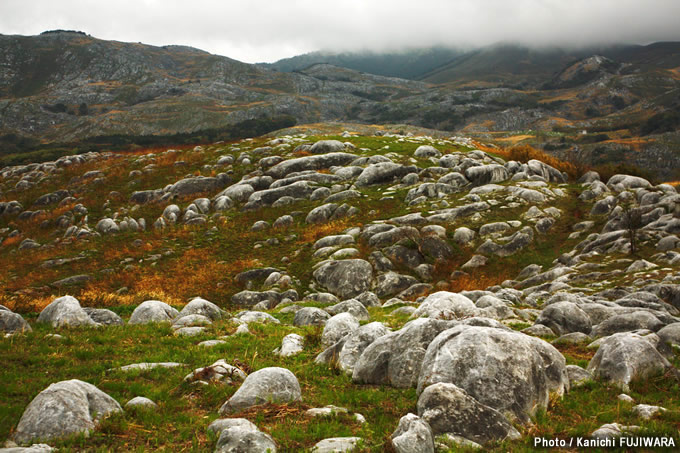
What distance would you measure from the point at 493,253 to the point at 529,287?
593 centimetres

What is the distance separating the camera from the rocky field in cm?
734

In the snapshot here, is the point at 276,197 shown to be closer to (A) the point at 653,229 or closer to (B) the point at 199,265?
(B) the point at 199,265

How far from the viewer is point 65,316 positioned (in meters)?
14.5

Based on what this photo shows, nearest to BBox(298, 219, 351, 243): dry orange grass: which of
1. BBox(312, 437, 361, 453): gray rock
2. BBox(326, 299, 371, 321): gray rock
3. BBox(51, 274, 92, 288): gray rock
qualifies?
BBox(326, 299, 371, 321): gray rock

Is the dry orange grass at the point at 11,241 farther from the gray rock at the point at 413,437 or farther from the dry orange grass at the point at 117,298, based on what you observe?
the gray rock at the point at 413,437

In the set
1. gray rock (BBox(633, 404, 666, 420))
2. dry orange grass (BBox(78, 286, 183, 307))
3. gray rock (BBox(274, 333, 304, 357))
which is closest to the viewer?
gray rock (BBox(633, 404, 666, 420))

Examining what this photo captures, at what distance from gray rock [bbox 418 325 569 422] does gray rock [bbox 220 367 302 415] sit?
2.85 meters

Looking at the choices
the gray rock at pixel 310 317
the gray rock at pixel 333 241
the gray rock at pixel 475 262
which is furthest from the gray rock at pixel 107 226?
the gray rock at pixel 475 262

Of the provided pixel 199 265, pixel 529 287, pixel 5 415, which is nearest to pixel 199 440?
pixel 5 415

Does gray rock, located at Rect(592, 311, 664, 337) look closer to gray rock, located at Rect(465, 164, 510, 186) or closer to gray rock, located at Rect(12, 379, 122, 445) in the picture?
gray rock, located at Rect(12, 379, 122, 445)

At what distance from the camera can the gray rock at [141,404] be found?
26.1ft

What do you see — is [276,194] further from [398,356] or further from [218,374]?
[398,356]

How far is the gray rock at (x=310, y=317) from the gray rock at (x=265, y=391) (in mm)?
8616

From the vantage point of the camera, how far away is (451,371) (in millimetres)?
8242
